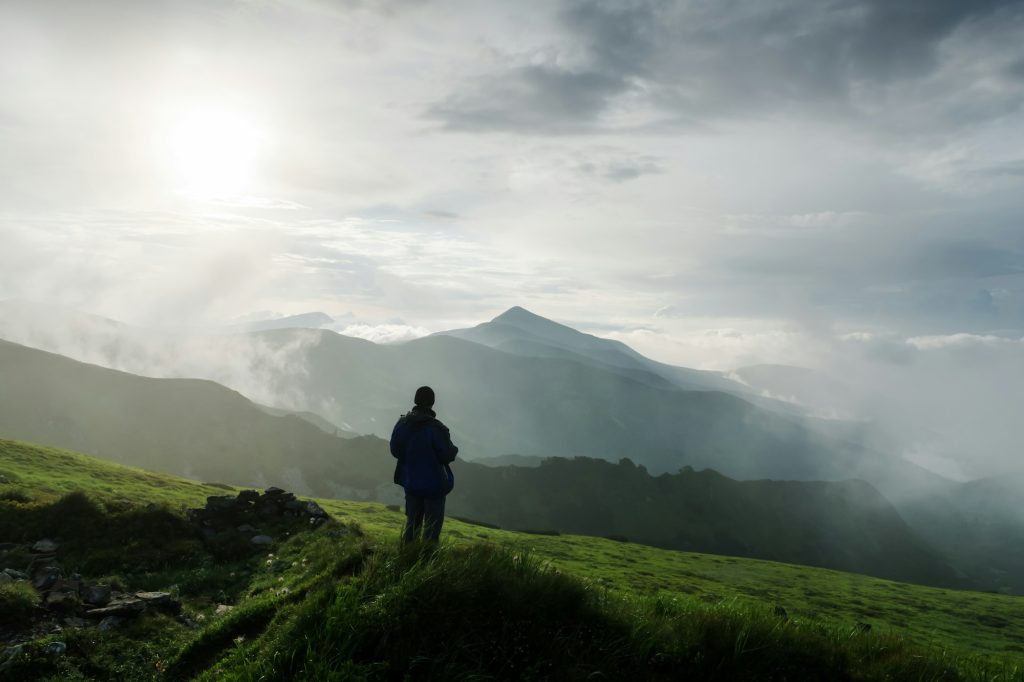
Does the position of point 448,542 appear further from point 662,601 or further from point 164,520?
point 164,520

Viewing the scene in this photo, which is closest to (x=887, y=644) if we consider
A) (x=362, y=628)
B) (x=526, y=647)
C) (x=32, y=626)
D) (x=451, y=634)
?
(x=526, y=647)

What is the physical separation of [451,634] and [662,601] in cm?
631

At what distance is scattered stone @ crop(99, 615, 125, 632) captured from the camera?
13479mm

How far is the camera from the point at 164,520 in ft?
82.3

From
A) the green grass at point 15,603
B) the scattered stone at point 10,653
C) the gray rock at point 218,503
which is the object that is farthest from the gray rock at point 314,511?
the scattered stone at point 10,653

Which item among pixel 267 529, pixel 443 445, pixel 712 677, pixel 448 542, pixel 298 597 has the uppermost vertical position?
pixel 443 445

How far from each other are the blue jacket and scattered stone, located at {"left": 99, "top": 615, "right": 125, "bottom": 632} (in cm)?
769

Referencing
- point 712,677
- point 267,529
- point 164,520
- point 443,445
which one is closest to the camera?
point 712,677

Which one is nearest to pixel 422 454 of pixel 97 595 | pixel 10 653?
pixel 10 653

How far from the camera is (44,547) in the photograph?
2161cm

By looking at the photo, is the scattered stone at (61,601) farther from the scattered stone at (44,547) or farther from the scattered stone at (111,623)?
the scattered stone at (44,547)

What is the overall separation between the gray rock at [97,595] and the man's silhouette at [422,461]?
907 centimetres

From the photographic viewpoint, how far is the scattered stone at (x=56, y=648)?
11.6 metres

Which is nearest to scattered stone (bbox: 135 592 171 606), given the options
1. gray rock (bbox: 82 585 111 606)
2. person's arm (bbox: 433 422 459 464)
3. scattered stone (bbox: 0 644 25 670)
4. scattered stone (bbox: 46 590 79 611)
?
gray rock (bbox: 82 585 111 606)
